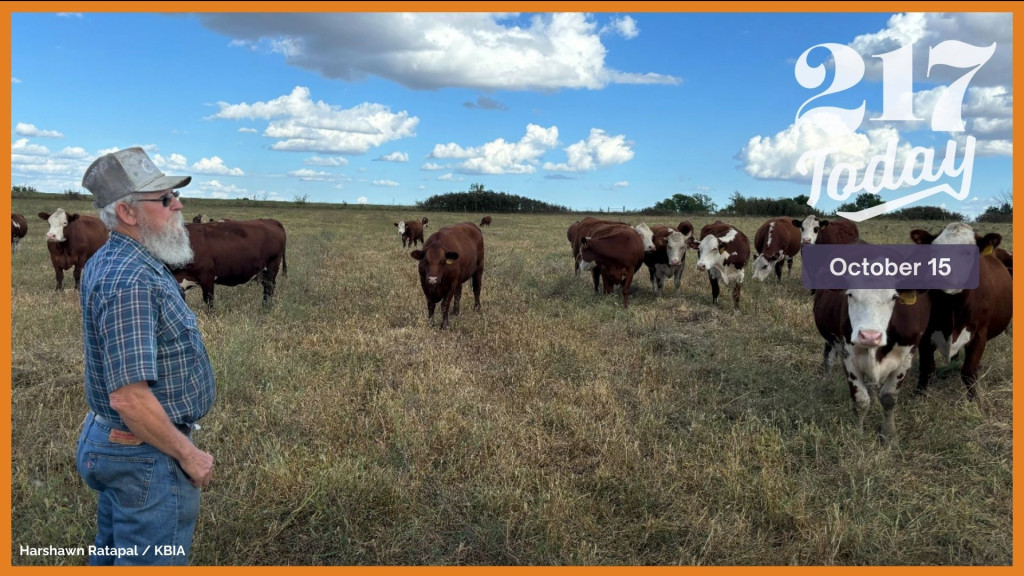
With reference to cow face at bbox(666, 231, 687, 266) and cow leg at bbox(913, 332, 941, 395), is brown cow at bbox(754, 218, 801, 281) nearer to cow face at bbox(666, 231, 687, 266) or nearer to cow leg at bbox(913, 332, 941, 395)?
cow face at bbox(666, 231, 687, 266)

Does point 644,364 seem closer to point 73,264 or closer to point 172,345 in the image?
point 172,345

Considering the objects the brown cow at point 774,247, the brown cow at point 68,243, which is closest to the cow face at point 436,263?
the brown cow at point 774,247

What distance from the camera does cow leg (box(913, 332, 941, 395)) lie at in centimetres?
589

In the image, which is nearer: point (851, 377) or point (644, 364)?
point (851, 377)

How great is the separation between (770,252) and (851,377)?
8.33 m

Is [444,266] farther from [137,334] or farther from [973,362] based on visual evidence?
[137,334]

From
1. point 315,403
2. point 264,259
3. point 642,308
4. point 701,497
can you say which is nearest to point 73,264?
point 264,259

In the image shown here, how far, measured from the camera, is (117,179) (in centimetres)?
250

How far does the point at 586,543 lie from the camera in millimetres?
3646

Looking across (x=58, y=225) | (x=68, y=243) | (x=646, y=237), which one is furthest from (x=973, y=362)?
(x=58, y=225)

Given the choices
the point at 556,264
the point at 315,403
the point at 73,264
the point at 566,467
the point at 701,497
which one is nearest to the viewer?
the point at 701,497

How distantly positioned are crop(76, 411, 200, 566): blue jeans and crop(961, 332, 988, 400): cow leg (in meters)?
6.42

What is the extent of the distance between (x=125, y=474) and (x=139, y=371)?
46 centimetres

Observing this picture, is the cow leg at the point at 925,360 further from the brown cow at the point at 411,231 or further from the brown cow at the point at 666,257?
the brown cow at the point at 411,231
